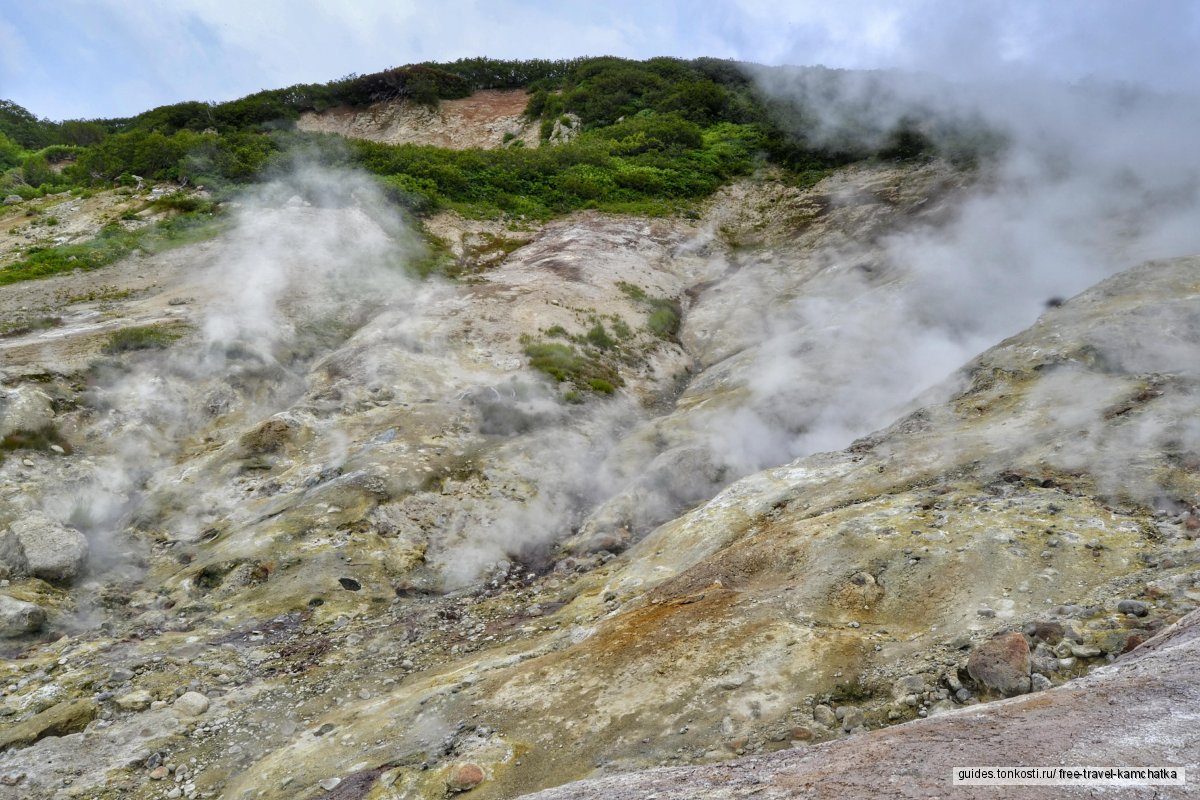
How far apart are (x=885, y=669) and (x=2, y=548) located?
13.1 m

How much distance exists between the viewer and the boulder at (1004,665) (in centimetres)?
548

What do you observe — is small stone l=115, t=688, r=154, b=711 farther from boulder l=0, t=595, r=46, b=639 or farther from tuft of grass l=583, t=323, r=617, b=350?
tuft of grass l=583, t=323, r=617, b=350

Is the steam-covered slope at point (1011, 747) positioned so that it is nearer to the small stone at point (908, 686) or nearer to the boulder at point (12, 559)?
the small stone at point (908, 686)

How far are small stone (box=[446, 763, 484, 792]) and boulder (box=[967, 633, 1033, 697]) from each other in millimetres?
4196

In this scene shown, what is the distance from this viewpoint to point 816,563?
857cm

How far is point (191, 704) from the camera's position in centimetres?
873

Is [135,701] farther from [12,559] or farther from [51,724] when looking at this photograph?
[12,559]

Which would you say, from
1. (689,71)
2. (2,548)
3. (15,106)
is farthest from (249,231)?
(15,106)

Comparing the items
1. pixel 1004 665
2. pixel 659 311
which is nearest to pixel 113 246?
pixel 659 311

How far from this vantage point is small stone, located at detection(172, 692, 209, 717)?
8656 mm

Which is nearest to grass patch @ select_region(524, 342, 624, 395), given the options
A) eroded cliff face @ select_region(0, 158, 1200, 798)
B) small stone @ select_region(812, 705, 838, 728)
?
eroded cliff face @ select_region(0, 158, 1200, 798)

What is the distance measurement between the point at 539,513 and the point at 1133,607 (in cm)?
984

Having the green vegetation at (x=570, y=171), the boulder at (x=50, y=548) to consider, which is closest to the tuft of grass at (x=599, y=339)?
the green vegetation at (x=570, y=171)

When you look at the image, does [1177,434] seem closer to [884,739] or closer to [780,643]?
[780,643]
